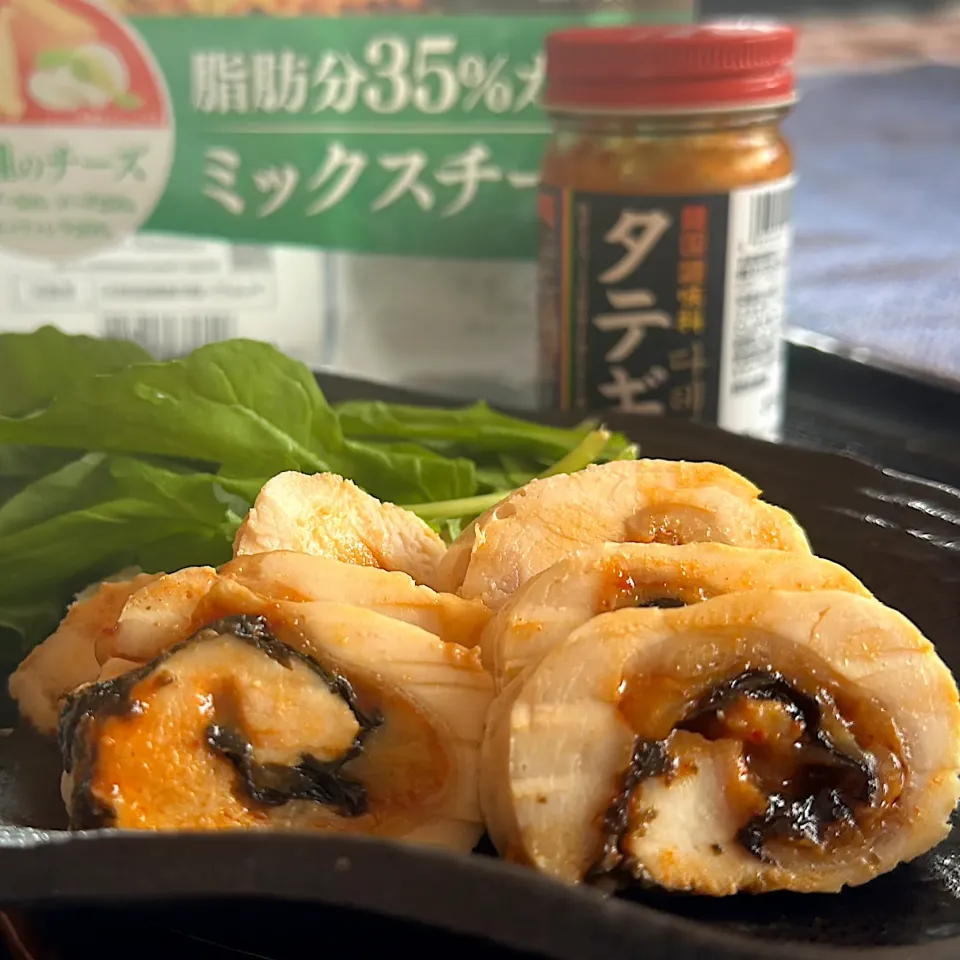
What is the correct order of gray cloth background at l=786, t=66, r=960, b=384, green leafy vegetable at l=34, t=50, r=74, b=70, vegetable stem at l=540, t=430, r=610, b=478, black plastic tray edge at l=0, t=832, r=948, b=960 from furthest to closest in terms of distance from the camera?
gray cloth background at l=786, t=66, r=960, b=384 → green leafy vegetable at l=34, t=50, r=74, b=70 → vegetable stem at l=540, t=430, r=610, b=478 → black plastic tray edge at l=0, t=832, r=948, b=960

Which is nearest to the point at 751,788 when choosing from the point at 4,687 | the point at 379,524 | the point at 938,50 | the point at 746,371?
the point at 379,524

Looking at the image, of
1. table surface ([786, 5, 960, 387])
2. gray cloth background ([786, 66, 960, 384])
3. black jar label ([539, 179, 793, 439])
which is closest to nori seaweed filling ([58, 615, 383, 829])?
black jar label ([539, 179, 793, 439])

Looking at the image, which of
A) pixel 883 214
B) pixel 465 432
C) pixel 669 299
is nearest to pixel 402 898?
pixel 465 432

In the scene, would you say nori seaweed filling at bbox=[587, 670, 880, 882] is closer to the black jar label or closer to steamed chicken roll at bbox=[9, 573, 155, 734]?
steamed chicken roll at bbox=[9, 573, 155, 734]

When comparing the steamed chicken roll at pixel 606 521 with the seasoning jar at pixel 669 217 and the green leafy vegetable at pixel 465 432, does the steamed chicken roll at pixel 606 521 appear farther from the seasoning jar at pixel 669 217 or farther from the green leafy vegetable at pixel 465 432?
the seasoning jar at pixel 669 217

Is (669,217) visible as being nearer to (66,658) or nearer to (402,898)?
(66,658)

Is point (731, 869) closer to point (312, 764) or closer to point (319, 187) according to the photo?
point (312, 764)

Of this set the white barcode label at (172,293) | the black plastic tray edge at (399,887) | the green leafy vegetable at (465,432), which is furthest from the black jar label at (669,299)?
the black plastic tray edge at (399,887)
